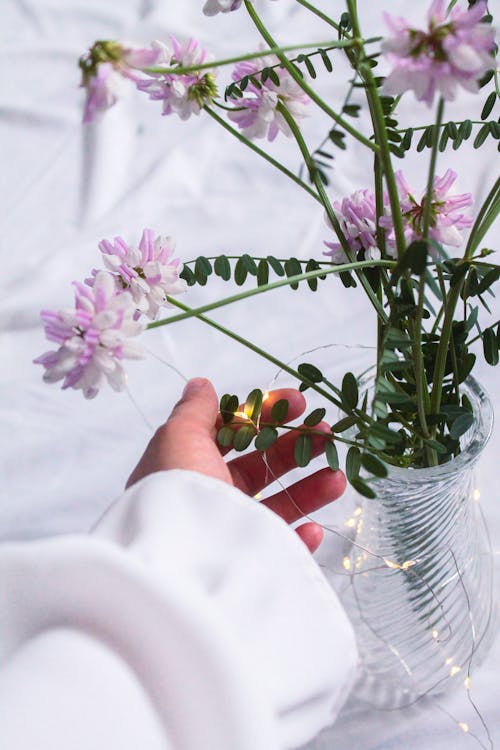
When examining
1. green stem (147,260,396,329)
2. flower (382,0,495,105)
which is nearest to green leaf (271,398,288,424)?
green stem (147,260,396,329)

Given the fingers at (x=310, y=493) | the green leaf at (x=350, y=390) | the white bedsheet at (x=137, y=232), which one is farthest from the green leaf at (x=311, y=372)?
the white bedsheet at (x=137, y=232)

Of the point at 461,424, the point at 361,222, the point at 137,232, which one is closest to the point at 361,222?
the point at 361,222

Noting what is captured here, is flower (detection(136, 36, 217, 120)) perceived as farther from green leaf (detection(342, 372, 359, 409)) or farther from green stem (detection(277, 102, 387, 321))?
green leaf (detection(342, 372, 359, 409))

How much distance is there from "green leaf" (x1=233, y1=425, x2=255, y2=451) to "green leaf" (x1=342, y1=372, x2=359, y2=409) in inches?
2.2

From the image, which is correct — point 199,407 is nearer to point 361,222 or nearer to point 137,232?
point 361,222

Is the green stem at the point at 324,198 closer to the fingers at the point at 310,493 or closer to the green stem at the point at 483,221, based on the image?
the green stem at the point at 483,221

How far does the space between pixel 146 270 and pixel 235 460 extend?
228 mm

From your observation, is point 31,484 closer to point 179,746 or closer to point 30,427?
point 30,427

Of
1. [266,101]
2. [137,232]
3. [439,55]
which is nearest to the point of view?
[439,55]

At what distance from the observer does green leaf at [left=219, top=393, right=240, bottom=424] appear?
0.49 metres

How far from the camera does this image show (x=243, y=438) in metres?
0.46

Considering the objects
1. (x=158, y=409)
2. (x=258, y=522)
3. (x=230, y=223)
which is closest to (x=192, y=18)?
(x=230, y=223)

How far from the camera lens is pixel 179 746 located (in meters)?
0.34

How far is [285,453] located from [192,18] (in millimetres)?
615
